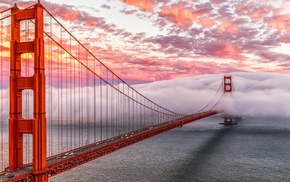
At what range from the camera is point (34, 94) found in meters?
21.0

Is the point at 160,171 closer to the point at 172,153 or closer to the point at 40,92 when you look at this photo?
the point at 172,153

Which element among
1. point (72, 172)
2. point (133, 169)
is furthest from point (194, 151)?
point (72, 172)

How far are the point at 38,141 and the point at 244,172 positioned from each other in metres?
37.2

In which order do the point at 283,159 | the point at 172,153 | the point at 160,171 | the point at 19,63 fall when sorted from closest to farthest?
1. the point at 19,63
2. the point at 160,171
3. the point at 283,159
4. the point at 172,153

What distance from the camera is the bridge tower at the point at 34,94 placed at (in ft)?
69.4

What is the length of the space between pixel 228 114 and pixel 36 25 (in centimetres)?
14755

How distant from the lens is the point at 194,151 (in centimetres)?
7100

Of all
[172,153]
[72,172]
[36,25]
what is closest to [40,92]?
[36,25]

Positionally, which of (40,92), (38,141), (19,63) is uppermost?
(19,63)

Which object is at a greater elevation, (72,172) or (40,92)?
(40,92)

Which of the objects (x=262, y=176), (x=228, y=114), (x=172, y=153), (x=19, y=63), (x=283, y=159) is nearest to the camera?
(x=19, y=63)

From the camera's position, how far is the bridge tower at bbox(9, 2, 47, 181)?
21141 millimetres

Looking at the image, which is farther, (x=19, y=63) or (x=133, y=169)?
(x=133, y=169)

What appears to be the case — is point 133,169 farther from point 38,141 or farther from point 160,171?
point 38,141
